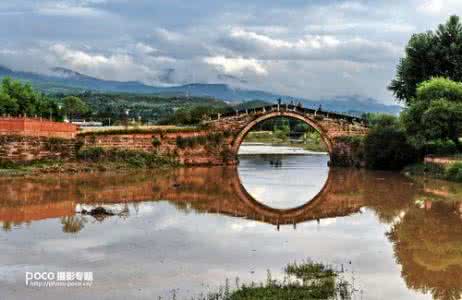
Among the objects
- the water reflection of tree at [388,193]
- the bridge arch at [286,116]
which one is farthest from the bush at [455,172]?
the bridge arch at [286,116]

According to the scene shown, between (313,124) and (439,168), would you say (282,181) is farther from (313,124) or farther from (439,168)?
(313,124)

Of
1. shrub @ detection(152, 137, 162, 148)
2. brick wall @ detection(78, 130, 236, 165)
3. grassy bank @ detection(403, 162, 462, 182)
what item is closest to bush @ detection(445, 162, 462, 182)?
grassy bank @ detection(403, 162, 462, 182)

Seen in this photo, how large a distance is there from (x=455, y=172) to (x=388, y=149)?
9.45 meters

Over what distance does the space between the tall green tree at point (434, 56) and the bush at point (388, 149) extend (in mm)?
4754

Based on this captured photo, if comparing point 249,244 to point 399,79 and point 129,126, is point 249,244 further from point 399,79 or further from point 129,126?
point 399,79

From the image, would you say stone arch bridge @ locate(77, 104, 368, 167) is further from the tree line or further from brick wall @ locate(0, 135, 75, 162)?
brick wall @ locate(0, 135, 75, 162)

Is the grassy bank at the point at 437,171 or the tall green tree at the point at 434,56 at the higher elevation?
the tall green tree at the point at 434,56

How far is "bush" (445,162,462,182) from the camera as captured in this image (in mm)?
38475

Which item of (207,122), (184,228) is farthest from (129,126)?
(184,228)

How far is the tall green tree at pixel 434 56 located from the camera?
53156 mm

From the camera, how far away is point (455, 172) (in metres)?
39.2

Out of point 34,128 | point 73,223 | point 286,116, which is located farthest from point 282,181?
point 73,223

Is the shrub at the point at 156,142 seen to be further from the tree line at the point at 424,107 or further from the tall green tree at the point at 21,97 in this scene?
the tall green tree at the point at 21,97

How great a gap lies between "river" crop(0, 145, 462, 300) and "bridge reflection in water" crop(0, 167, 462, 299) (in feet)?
0.17
